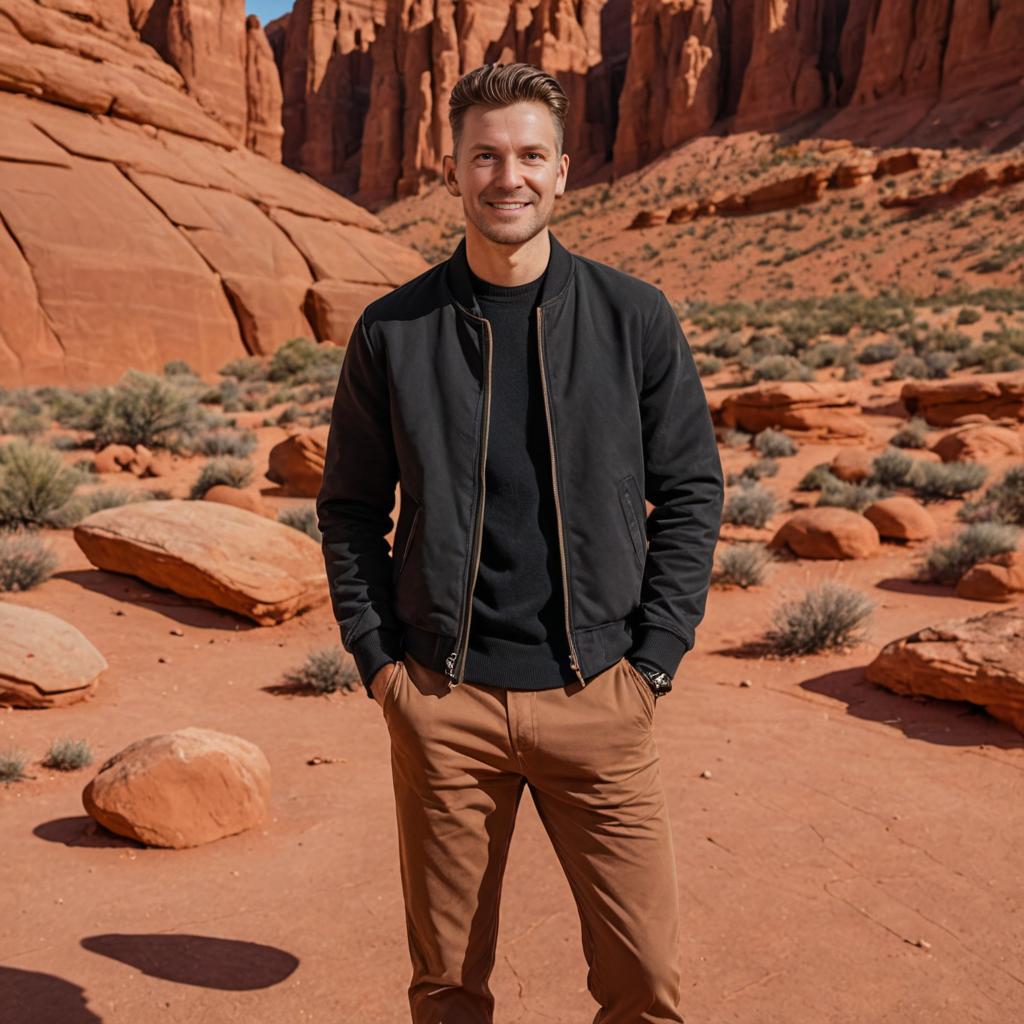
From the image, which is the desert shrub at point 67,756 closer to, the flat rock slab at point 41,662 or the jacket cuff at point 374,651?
the flat rock slab at point 41,662

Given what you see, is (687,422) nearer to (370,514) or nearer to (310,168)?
(370,514)

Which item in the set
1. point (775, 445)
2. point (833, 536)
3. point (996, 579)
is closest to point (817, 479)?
point (775, 445)

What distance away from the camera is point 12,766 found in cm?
471

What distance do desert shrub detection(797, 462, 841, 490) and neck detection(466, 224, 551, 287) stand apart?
34.7 ft

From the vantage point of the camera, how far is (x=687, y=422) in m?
2.14

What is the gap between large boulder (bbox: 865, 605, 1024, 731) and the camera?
556 cm

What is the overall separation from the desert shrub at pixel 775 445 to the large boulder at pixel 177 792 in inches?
435

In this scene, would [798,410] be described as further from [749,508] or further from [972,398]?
[749,508]

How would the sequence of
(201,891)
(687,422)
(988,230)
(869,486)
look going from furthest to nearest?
(988,230) → (869,486) → (201,891) → (687,422)

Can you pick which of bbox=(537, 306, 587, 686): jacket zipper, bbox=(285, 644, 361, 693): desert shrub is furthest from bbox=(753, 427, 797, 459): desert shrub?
bbox=(537, 306, 587, 686): jacket zipper

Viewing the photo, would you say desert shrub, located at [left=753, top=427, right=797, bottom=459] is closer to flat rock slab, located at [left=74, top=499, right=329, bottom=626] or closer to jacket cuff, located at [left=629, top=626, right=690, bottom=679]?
flat rock slab, located at [left=74, top=499, right=329, bottom=626]

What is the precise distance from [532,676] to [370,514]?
23.5 inches

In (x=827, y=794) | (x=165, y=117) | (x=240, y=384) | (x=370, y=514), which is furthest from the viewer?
(x=165, y=117)

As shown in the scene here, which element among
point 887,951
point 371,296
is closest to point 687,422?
point 887,951
